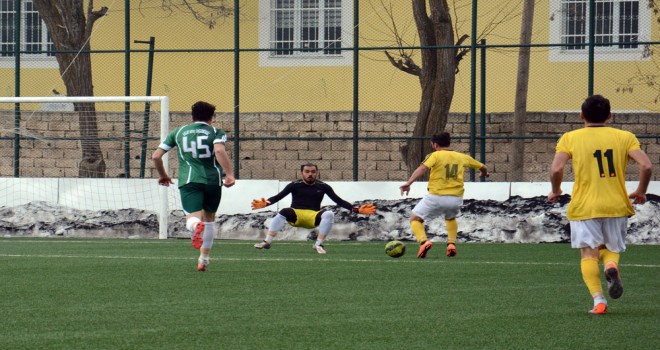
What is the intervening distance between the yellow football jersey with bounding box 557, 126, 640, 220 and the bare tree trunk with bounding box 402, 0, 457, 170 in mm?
13604

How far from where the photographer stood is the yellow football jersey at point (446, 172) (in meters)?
16.8

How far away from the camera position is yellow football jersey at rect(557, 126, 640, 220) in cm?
955

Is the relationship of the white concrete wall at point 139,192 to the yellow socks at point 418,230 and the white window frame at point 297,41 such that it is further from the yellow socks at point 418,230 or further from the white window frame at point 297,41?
the white window frame at point 297,41

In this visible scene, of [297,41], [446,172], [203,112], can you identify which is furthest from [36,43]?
[203,112]

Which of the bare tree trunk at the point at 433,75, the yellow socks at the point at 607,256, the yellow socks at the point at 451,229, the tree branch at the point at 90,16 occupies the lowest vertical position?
the yellow socks at the point at 451,229

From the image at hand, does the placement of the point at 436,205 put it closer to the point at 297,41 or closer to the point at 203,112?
the point at 203,112

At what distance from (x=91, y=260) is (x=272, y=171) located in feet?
35.9

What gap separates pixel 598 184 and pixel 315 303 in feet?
7.30

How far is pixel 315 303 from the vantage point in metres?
10.1

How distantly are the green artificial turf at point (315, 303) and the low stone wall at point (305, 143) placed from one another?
309 inches

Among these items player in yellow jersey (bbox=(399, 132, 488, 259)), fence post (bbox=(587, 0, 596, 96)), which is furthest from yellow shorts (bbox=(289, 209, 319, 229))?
fence post (bbox=(587, 0, 596, 96))

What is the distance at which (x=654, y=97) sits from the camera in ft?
84.7

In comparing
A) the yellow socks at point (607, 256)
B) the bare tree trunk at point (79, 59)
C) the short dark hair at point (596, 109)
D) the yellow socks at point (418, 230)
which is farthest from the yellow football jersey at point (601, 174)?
the bare tree trunk at point (79, 59)

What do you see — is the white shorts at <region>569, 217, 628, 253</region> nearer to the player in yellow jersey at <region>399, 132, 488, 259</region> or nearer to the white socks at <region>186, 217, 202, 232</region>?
the white socks at <region>186, 217, 202, 232</region>
